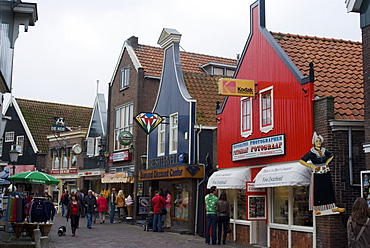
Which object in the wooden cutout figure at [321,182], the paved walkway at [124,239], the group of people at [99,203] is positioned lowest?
the paved walkway at [124,239]

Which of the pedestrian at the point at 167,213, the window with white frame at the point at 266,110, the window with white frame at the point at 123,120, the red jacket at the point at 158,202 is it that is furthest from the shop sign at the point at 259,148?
the window with white frame at the point at 123,120

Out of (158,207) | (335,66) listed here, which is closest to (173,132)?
(158,207)

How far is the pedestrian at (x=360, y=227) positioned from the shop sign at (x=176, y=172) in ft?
41.9

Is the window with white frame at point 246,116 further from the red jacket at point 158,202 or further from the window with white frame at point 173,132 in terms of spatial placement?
the window with white frame at point 173,132

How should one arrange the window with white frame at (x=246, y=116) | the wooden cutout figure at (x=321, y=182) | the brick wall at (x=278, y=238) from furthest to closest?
the window with white frame at (x=246, y=116) < the brick wall at (x=278, y=238) < the wooden cutout figure at (x=321, y=182)

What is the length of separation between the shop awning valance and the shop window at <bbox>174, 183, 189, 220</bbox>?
4.60m

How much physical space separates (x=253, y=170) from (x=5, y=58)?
8113 millimetres

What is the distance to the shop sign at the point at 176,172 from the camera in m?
20.6

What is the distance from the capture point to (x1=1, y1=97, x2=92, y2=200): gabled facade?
39.9 meters

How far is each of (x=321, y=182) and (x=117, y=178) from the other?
17.1 m

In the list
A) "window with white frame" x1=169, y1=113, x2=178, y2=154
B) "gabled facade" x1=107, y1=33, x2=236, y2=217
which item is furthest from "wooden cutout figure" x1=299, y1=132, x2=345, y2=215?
"gabled facade" x1=107, y1=33, x2=236, y2=217

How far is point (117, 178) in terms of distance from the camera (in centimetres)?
2852

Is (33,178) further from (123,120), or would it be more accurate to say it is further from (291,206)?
(123,120)

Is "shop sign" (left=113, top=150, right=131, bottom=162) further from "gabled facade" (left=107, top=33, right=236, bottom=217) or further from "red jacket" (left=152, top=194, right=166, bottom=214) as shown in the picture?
"red jacket" (left=152, top=194, right=166, bottom=214)
